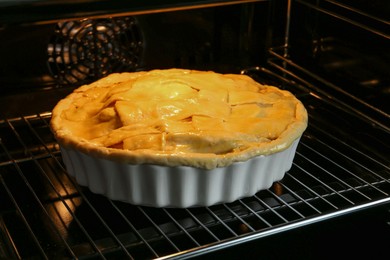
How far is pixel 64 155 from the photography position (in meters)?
0.97

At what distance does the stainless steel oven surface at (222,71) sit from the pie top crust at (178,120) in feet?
0.30

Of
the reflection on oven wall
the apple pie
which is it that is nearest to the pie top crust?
the apple pie

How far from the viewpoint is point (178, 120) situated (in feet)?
3.11

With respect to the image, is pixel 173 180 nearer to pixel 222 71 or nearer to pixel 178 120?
pixel 178 120

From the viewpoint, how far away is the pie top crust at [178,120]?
88cm

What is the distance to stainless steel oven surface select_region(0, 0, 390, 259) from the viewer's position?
85 cm

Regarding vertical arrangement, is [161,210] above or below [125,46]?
below

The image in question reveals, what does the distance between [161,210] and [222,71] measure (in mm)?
467

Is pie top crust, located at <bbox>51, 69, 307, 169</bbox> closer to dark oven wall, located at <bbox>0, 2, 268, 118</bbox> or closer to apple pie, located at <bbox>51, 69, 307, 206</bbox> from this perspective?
apple pie, located at <bbox>51, 69, 307, 206</bbox>

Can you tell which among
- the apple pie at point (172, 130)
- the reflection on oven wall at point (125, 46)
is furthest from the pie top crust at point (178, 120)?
the reflection on oven wall at point (125, 46)

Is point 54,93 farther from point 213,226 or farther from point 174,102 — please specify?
point 213,226

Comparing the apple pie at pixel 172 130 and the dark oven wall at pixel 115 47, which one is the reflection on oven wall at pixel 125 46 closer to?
the dark oven wall at pixel 115 47

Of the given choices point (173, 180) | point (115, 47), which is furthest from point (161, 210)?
point (115, 47)

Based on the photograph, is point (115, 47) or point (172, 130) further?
point (115, 47)
